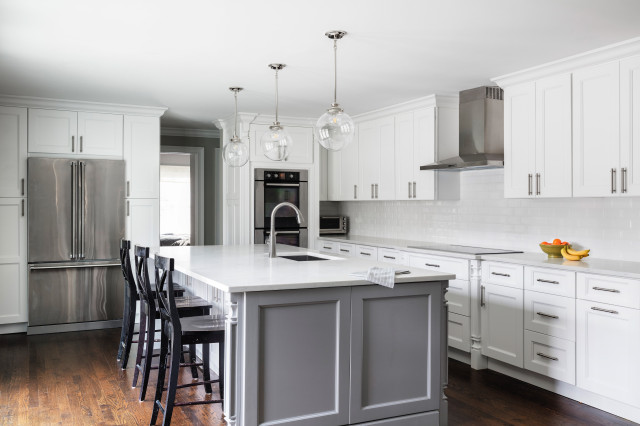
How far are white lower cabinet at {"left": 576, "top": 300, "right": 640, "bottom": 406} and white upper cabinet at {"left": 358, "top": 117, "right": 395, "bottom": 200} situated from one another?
9.30ft

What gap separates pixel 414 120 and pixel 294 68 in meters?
1.78

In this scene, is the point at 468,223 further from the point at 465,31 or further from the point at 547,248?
the point at 465,31

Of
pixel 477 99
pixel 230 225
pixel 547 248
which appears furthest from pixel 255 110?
pixel 547 248

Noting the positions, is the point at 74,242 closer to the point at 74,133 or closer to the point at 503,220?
the point at 74,133

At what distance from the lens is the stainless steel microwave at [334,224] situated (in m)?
7.31

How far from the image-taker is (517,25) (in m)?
3.41

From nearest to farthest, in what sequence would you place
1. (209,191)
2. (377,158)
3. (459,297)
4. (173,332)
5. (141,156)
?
(173,332) < (459,297) < (141,156) < (377,158) < (209,191)

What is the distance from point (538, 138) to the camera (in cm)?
443

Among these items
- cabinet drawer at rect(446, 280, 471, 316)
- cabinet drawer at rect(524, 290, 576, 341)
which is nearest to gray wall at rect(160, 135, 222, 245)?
cabinet drawer at rect(446, 280, 471, 316)

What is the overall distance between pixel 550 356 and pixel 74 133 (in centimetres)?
497

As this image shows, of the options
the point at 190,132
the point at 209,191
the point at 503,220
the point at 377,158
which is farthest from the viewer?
the point at 209,191

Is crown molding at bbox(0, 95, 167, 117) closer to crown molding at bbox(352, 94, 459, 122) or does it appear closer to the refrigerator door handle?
the refrigerator door handle

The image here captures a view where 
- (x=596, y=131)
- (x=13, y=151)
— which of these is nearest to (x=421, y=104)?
(x=596, y=131)

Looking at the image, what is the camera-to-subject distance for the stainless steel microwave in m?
7.31
